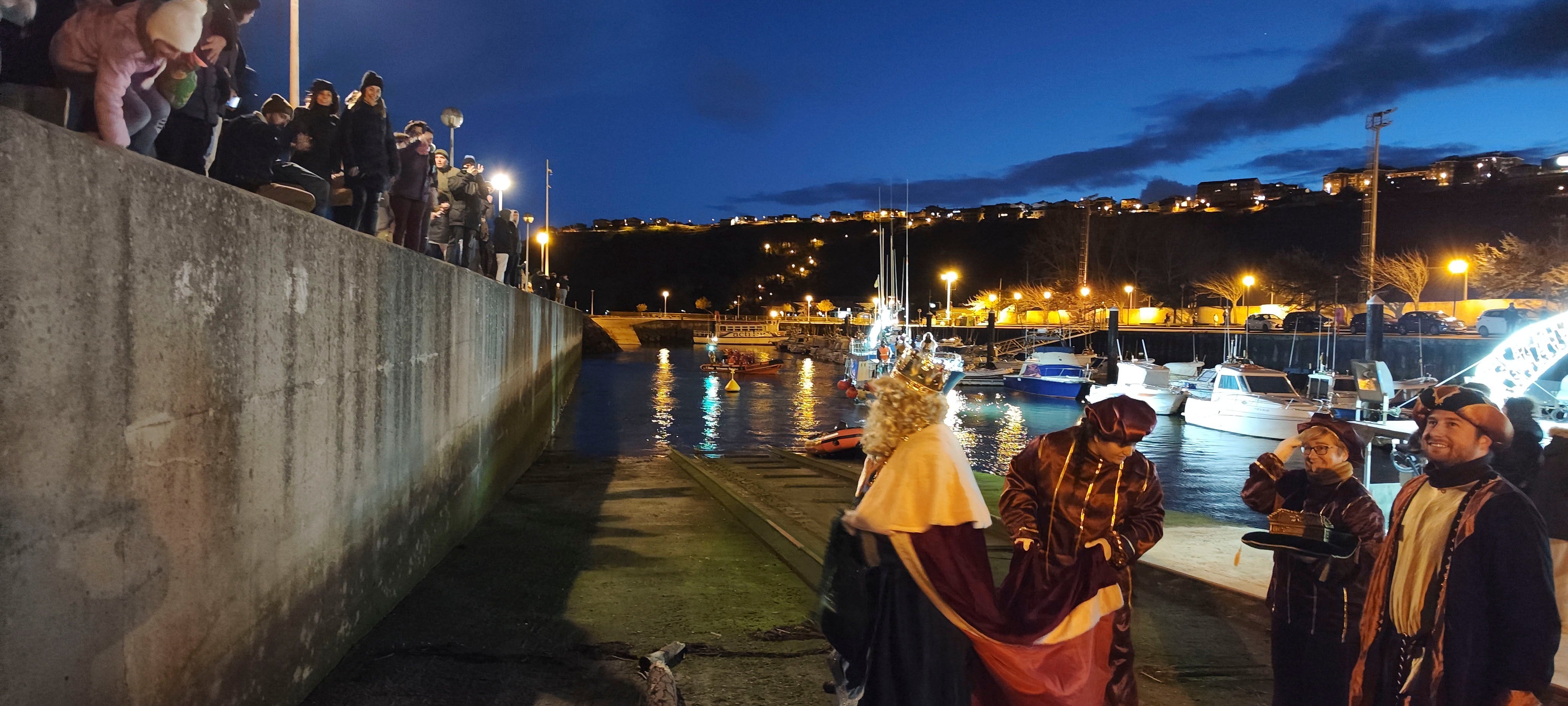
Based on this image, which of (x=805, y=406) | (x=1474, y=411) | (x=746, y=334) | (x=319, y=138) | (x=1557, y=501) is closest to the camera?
(x=1474, y=411)

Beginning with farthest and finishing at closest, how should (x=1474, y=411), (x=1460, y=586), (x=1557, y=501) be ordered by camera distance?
(x=1557, y=501)
(x=1474, y=411)
(x=1460, y=586)

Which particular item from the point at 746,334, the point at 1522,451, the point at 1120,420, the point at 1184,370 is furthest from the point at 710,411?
the point at 746,334

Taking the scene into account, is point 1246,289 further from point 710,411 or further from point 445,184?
point 445,184

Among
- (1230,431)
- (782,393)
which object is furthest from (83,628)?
(782,393)

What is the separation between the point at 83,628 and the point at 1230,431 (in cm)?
3096

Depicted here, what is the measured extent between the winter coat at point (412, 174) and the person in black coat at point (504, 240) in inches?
346

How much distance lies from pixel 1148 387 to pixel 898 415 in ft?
108

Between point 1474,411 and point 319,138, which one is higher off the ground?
point 319,138

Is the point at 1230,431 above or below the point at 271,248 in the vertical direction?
below

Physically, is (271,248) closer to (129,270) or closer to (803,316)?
(129,270)

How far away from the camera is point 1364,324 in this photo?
49.9m

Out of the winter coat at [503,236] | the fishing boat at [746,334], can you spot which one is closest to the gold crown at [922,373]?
the winter coat at [503,236]

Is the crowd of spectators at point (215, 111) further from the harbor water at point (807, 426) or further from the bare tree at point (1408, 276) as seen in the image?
the bare tree at point (1408, 276)

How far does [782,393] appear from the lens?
41438 mm
